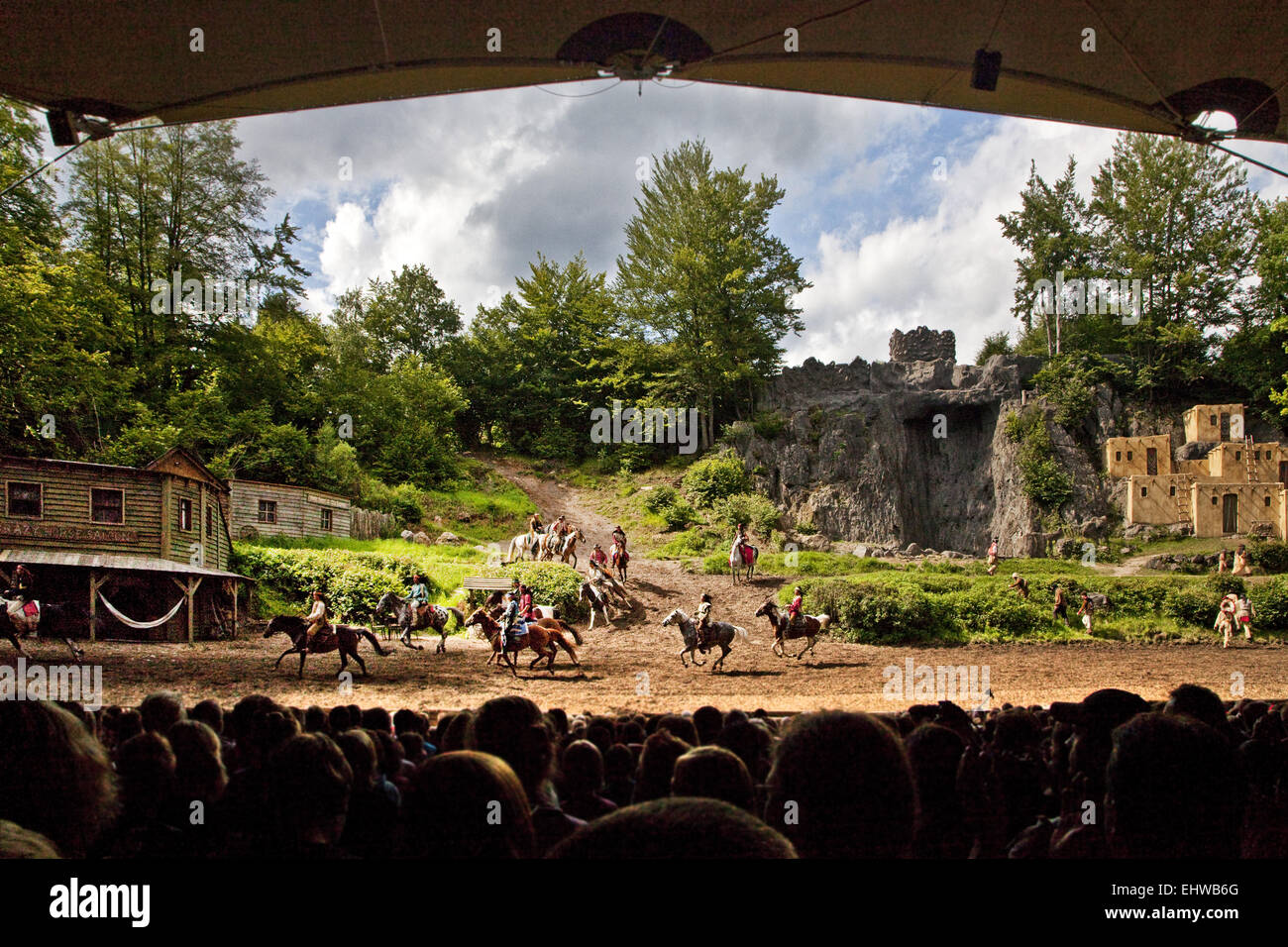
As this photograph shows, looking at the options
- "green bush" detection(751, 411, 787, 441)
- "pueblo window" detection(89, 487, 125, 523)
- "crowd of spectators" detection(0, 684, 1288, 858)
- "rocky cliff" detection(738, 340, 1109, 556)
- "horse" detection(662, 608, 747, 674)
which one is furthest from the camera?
"green bush" detection(751, 411, 787, 441)

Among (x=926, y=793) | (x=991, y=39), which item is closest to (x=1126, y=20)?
(x=991, y=39)

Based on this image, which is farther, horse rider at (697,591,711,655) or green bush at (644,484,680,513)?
green bush at (644,484,680,513)

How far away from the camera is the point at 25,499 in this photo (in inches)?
462

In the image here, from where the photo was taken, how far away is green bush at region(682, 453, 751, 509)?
25.9 m

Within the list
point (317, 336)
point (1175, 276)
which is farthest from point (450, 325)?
point (1175, 276)

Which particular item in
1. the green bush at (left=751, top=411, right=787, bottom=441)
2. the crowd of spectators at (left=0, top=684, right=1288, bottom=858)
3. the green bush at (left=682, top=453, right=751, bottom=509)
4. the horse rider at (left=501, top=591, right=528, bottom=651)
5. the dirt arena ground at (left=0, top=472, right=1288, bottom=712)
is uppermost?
the green bush at (left=751, top=411, right=787, bottom=441)

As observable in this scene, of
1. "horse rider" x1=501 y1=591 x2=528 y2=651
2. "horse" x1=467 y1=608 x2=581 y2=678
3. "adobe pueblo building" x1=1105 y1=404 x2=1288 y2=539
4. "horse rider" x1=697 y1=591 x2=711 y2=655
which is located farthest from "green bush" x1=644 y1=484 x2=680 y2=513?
"adobe pueblo building" x1=1105 y1=404 x2=1288 y2=539

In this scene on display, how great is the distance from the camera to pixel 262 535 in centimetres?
1764

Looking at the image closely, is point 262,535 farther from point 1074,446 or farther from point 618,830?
point 1074,446

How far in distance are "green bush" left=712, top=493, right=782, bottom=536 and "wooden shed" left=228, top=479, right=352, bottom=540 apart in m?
13.2

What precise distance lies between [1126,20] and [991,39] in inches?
31.9

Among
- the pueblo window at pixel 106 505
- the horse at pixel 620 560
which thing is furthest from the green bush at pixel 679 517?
the pueblo window at pixel 106 505

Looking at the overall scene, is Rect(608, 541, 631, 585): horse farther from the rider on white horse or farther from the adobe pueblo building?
the adobe pueblo building

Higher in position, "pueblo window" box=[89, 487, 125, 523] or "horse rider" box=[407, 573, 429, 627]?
"pueblo window" box=[89, 487, 125, 523]
